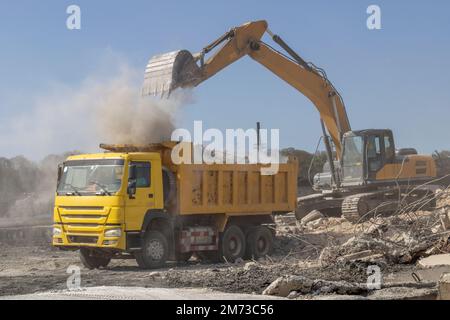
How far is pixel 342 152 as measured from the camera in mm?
24016

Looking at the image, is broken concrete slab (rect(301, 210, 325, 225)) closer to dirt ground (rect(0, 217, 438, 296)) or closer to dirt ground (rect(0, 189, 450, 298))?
dirt ground (rect(0, 217, 438, 296))

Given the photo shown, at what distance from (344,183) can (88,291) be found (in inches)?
636

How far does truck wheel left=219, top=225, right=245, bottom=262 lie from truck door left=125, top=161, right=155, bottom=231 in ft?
8.54

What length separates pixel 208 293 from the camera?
9.40m

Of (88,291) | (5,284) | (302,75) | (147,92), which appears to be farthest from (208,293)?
(302,75)

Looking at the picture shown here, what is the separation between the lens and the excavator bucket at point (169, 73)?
1819 centimetres

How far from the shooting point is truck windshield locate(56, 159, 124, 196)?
15.5 m

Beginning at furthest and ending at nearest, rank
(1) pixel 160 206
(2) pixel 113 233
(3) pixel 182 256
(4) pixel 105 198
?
1. (3) pixel 182 256
2. (1) pixel 160 206
3. (4) pixel 105 198
4. (2) pixel 113 233

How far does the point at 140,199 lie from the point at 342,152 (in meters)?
10.1

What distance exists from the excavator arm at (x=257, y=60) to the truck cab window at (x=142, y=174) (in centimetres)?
282

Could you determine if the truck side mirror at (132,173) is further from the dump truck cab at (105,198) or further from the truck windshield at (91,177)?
the truck windshield at (91,177)

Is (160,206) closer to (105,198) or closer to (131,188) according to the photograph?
(131,188)

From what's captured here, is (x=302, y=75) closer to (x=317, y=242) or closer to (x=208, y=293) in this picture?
(x=317, y=242)

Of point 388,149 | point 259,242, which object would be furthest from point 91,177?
point 388,149
